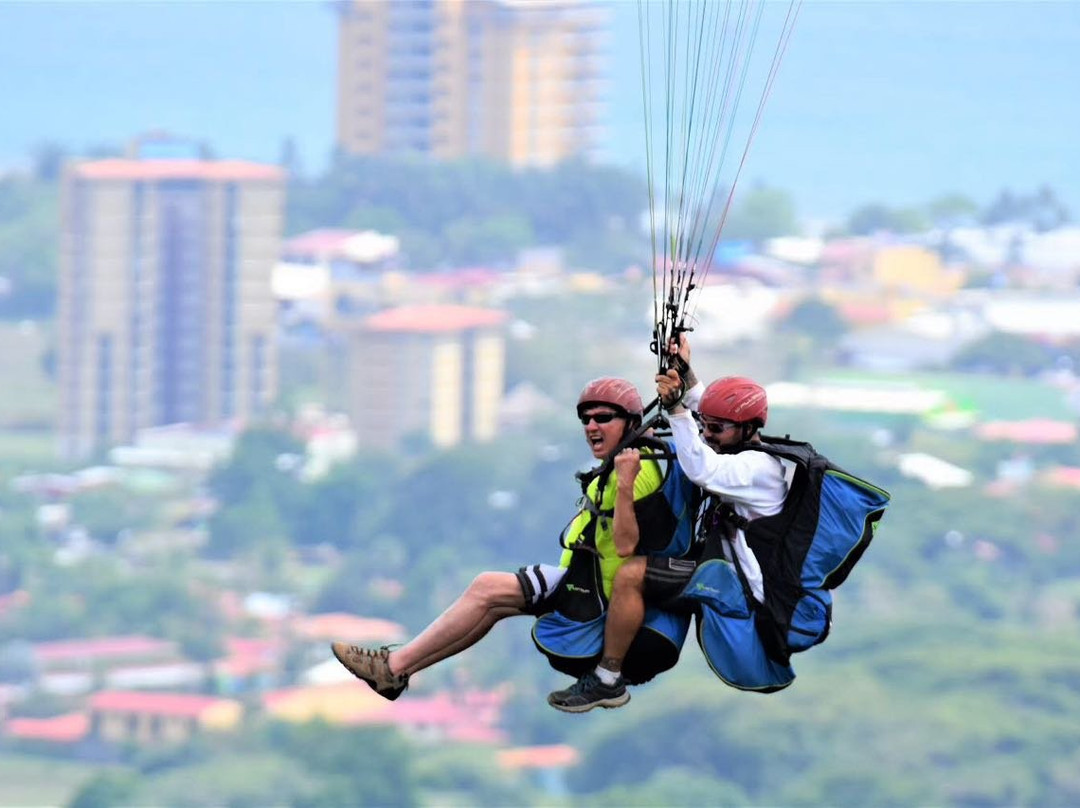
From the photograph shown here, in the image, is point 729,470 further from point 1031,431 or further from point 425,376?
point 1031,431

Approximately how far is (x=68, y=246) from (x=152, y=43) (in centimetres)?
3944

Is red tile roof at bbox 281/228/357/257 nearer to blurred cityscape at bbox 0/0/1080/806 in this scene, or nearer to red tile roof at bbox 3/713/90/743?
blurred cityscape at bbox 0/0/1080/806

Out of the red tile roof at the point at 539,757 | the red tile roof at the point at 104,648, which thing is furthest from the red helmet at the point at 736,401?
the red tile roof at the point at 104,648

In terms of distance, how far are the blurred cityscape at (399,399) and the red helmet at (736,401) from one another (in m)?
59.1

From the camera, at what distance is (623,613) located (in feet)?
A: 24.7

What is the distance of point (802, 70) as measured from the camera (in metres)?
126

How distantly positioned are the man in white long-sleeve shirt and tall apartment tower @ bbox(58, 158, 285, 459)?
85.1 m

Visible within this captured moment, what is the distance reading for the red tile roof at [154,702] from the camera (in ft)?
237

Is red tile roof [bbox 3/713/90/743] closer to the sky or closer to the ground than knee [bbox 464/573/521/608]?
closer to the ground

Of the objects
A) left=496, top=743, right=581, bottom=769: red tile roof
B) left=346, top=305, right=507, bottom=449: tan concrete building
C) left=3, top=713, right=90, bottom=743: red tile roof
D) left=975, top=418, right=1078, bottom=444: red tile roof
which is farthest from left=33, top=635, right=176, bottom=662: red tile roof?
left=975, top=418, right=1078, bottom=444: red tile roof

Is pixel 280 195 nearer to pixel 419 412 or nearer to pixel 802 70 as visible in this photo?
pixel 419 412

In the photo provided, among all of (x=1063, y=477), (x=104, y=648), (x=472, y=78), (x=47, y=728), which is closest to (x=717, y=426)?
(x=47, y=728)

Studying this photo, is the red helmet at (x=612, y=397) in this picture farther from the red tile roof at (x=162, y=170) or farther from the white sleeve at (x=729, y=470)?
the red tile roof at (x=162, y=170)

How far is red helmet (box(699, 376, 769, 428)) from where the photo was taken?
7.36 meters
